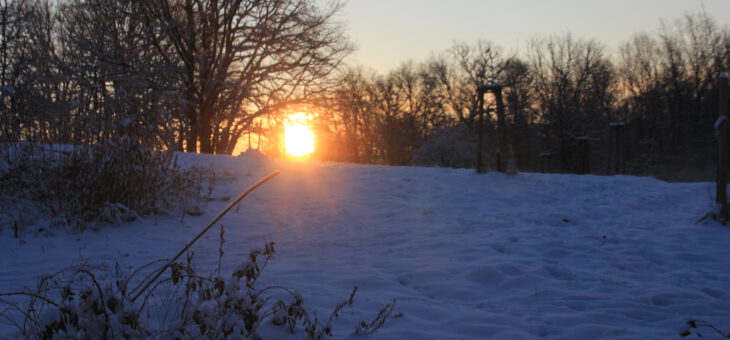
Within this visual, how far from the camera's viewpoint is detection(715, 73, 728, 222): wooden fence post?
6930 mm

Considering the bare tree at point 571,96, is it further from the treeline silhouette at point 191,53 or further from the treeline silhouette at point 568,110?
the treeline silhouette at point 191,53

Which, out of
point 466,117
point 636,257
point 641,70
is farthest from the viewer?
point 641,70

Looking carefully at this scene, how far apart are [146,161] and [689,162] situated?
40.7 meters

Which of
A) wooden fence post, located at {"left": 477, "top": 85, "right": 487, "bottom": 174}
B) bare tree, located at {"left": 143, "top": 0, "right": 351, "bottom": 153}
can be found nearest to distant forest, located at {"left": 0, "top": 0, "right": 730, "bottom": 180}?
bare tree, located at {"left": 143, "top": 0, "right": 351, "bottom": 153}

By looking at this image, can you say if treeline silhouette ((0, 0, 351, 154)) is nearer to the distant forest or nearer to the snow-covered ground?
the distant forest

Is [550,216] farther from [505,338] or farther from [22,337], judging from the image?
[22,337]

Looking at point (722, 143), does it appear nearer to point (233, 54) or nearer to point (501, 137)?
point (501, 137)

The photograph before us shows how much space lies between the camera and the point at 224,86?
50.9ft

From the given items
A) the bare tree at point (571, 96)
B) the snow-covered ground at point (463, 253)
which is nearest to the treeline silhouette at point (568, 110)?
the bare tree at point (571, 96)

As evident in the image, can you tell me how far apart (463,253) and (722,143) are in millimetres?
4956

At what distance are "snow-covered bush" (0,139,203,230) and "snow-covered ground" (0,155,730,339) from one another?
0.34m

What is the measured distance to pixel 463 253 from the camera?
17.7 ft

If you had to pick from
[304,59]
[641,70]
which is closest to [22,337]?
[304,59]

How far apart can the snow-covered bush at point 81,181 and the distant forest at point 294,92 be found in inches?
11.1
